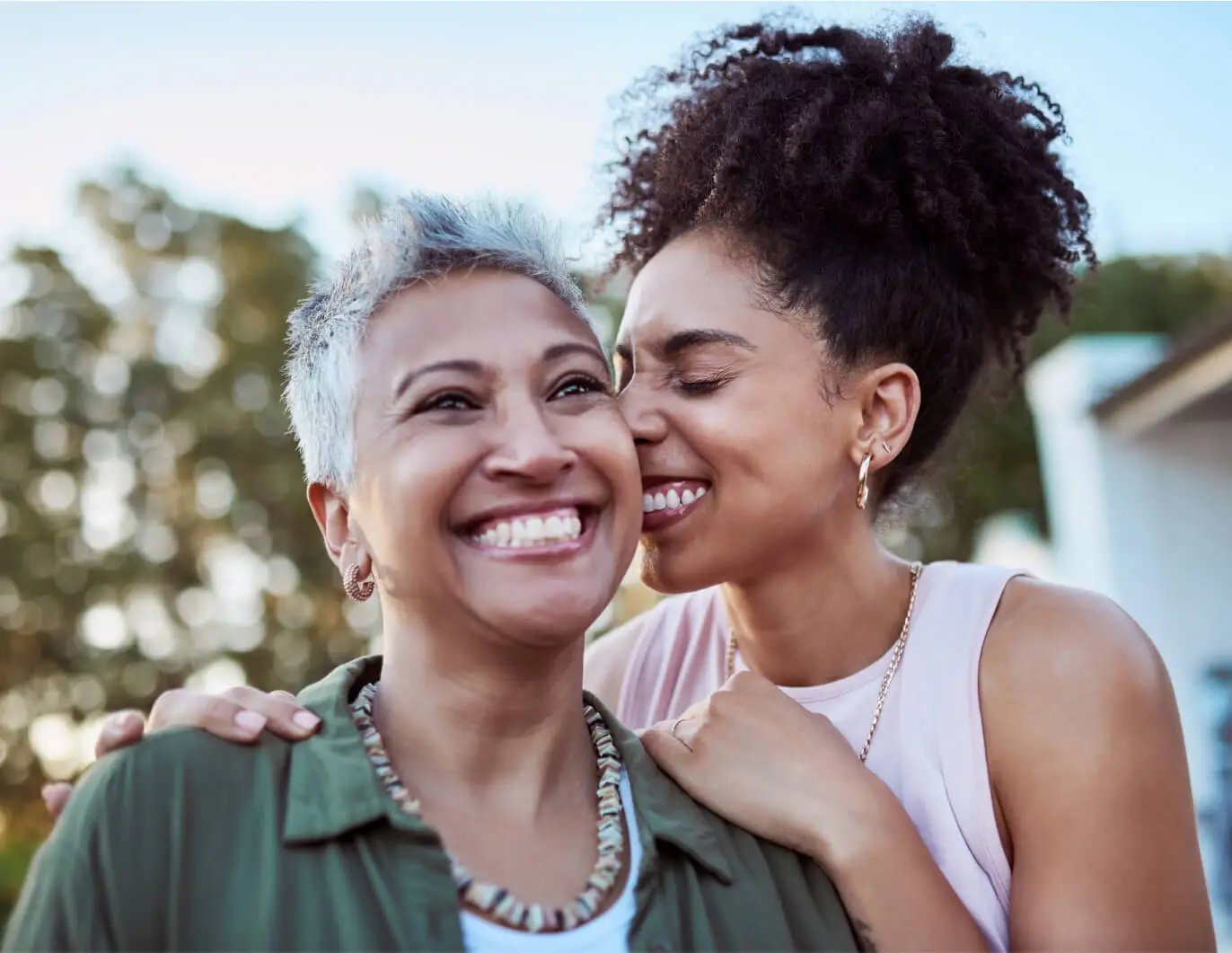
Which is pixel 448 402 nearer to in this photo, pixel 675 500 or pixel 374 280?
pixel 374 280

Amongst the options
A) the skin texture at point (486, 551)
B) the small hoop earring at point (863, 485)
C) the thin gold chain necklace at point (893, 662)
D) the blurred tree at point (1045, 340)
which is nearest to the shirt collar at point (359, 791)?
the skin texture at point (486, 551)

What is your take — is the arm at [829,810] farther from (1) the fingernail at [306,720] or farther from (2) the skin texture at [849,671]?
(1) the fingernail at [306,720]

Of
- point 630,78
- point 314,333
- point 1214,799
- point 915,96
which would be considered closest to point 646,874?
point 314,333

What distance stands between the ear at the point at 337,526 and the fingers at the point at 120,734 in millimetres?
499

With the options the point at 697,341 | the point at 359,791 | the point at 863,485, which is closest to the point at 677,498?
the point at 697,341

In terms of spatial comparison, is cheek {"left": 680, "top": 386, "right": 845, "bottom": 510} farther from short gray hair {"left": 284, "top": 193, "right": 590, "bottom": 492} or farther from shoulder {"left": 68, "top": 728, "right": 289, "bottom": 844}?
shoulder {"left": 68, "top": 728, "right": 289, "bottom": 844}

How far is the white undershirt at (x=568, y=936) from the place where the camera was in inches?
80.2

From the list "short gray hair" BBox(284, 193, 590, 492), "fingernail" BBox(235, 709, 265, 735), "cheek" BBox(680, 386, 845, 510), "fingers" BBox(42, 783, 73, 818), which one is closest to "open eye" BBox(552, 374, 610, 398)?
"short gray hair" BBox(284, 193, 590, 492)

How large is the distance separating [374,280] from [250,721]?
816 millimetres

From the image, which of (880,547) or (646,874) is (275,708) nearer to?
(646,874)

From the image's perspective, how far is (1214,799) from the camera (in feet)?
29.6

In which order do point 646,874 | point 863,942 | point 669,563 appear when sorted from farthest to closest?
point 669,563 < point 863,942 < point 646,874

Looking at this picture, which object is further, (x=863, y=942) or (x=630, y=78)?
(x=630, y=78)

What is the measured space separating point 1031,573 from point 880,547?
382 mm
